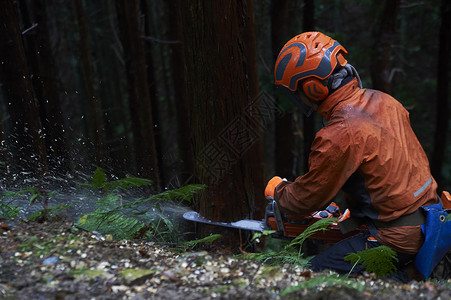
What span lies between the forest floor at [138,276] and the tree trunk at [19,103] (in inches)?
76.5

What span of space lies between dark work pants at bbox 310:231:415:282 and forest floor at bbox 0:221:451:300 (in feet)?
1.82

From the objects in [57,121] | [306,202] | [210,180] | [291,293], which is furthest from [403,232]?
[57,121]

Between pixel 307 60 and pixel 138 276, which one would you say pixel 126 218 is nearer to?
pixel 138 276

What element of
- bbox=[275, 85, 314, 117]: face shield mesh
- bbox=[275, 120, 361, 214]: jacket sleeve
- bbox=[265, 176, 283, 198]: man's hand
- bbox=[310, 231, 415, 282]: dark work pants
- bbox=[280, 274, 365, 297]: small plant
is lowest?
bbox=[310, 231, 415, 282]: dark work pants

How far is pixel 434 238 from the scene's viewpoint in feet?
10.1

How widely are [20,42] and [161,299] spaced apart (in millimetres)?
5015

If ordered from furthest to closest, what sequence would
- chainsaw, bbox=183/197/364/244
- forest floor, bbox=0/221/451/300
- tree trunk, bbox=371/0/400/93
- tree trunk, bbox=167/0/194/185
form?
tree trunk, bbox=167/0/194/185 < tree trunk, bbox=371/0/400/93 < chainsaw, bbox=183/197/364/244 < forest floor, bbox=0/221/451/300

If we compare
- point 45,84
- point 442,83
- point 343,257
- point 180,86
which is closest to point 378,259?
point 343,257

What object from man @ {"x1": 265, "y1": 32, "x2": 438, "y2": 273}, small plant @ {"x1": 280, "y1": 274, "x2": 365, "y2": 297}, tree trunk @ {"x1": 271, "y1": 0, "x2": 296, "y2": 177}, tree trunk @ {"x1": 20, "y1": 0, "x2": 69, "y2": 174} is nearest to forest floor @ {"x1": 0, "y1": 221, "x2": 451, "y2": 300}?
small plant @ {"x1": 280, "y1": 274, "x2": 365, "y2": 297}

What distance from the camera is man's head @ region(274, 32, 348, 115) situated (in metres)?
3.24

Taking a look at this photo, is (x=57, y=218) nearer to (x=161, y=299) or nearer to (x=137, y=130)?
(x=161, y=299)

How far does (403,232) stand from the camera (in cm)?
312

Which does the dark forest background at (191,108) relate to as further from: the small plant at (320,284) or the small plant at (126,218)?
the small plant at (320,284)

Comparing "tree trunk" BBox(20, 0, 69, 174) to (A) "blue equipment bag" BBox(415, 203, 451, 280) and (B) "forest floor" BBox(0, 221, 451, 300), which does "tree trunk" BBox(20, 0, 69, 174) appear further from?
(A) "blue equipment bag" BBox(415, 203, 451, 280)
